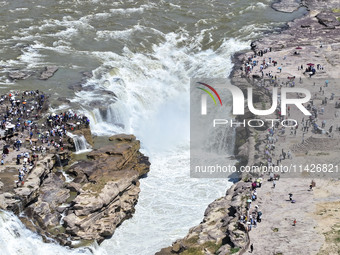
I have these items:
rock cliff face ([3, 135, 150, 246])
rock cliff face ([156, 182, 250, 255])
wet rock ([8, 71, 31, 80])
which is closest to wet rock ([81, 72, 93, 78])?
wet rock ([8, 71, 31, 80])

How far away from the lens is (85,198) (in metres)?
65.2

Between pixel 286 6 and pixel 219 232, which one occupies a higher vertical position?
pixel 286 6

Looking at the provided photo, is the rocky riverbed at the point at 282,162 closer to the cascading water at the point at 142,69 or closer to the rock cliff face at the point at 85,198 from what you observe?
the cascading water at the point at 142,69

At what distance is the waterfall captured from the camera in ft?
251

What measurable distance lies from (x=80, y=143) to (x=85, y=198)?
13302 mm

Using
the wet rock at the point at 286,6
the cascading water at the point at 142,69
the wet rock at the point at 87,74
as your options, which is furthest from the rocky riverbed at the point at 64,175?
the wet rock at the point at 286,6

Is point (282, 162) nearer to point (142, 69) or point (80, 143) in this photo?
point (80, 143)

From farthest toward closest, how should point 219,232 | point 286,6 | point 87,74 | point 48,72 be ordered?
point 286,6, point 87,74, point 48,72, point 219,232

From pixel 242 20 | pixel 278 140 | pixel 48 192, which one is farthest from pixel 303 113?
pixel 242 20

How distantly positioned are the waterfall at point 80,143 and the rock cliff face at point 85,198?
2.14 m

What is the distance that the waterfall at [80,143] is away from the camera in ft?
251

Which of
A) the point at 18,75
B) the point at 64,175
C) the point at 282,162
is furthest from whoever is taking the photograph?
the point at 18,75

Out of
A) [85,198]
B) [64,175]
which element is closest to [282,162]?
[85,198]

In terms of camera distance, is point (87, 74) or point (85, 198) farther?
point (87, 74)
